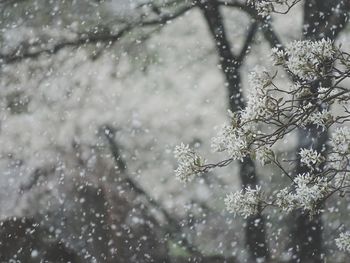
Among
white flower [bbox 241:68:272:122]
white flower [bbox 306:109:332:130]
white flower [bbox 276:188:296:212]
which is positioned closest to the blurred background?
white flower [bbox 276:188:296:212]

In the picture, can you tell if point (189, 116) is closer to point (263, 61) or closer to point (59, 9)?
point (263, 61)

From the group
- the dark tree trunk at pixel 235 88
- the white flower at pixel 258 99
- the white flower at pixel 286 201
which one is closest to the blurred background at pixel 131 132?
the dark tree trunk at pixel 235 88

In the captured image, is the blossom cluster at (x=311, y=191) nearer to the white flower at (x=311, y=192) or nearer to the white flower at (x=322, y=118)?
the white flower at (x=311, y=192)

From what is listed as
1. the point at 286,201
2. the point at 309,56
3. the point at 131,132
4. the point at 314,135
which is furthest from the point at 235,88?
the point at 309,56

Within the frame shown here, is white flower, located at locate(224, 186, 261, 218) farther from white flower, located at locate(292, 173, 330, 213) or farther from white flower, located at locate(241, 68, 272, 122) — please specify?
white flower, located at locate(241, 68, 272, 122)

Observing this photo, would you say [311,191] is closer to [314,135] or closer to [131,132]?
[314,135]

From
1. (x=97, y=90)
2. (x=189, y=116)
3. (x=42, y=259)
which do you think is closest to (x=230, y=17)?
(x=189, y=116)
